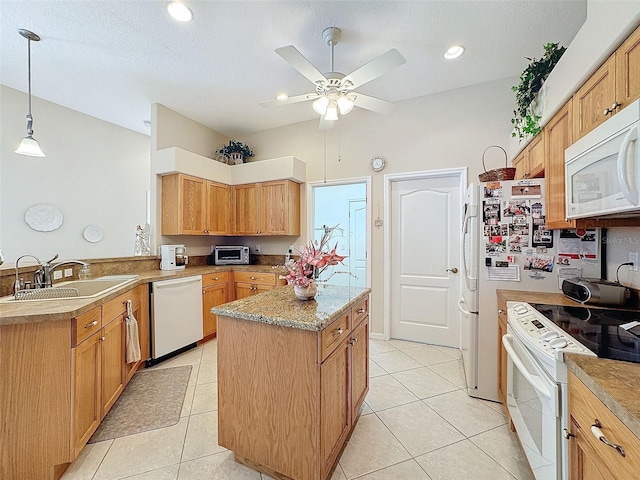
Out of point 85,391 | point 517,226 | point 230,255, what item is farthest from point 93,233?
point 517,226

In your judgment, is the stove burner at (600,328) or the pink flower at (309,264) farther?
the pink flower at (309,264)

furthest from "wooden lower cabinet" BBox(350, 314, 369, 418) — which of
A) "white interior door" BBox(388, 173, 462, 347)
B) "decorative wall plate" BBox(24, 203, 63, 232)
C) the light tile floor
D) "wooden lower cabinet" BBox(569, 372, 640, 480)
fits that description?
"decorative wall plate" BBox(24, 203, 63, 232)

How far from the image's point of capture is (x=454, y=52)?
2.44 meters

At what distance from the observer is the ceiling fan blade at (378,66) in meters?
1.65

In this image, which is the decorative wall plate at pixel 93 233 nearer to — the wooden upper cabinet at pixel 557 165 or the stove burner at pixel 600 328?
the stove burner at pixel 600 328

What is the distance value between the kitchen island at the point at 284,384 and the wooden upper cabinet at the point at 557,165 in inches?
58.6

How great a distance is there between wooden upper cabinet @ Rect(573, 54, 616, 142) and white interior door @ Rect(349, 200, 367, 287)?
2398 millimetres

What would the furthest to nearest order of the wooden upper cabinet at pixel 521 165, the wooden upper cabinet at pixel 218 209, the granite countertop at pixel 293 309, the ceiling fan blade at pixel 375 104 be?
the wooden upper cabinet at pixel 218 209
the wooden upper cabinet at pixel 521 165
the ceiling fan blade at pixel 375 104
the granite countertop at pixel 293 309

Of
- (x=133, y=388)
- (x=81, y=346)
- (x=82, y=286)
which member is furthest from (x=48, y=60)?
(x=133, y=388)

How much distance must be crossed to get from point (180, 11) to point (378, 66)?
151 cm

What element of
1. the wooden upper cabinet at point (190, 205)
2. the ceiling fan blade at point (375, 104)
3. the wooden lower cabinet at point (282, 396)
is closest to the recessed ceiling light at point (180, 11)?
the ceiling fan blade at point (375, 104)

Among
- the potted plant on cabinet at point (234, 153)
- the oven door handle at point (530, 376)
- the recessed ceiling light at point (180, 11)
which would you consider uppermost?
the recessed ceiling light at point (180, 11)

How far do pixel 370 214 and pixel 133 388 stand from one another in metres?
3.01

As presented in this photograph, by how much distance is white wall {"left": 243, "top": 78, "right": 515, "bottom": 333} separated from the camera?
2.93 metres
